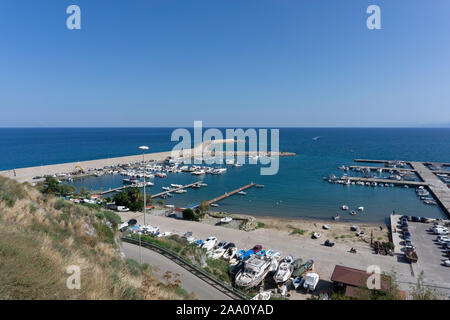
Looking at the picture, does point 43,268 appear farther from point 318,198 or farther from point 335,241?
point 318,198

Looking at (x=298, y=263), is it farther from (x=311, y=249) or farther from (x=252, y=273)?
(x=311, y=249)

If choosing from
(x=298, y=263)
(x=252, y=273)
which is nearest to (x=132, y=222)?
(x=252, y=273)

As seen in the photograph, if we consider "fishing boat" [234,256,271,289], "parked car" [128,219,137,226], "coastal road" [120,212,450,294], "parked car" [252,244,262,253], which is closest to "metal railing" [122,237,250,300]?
"fishing boat" [234,256,271,289]

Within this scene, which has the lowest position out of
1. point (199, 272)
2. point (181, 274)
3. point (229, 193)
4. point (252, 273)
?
point (229, 193)

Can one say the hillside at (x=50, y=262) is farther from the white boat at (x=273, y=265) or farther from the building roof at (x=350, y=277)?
the building roof at (x=350, y=277)

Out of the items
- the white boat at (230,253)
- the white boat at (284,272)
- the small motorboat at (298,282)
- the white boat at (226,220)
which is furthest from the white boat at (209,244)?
the small motorboat at (298,282)
